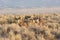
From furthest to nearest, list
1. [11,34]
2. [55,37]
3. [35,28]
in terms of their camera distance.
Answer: [35,28]
[55,37]
[11,34]

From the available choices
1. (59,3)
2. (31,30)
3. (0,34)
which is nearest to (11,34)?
(0,34)

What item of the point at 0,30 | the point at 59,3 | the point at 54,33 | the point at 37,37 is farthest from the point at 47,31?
the point at 59,3

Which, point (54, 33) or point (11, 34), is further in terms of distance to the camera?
point (54, 33)

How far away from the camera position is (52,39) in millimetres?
17203

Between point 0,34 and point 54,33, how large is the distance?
3377 millimetres

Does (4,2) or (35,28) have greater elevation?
(35,28)

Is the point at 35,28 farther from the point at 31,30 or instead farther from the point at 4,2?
the point at 4,2

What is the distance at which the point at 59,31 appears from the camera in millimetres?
18516

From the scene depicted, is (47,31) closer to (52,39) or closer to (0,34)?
(52,39)

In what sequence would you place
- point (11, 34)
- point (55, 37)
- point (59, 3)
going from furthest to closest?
point (59, 3)
point (55, 37)
point (11, 34)

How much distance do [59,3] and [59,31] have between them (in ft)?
200

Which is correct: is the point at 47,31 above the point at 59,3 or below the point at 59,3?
above

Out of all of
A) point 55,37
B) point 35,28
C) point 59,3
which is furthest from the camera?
point 59,3

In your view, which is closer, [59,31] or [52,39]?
[52,39]
